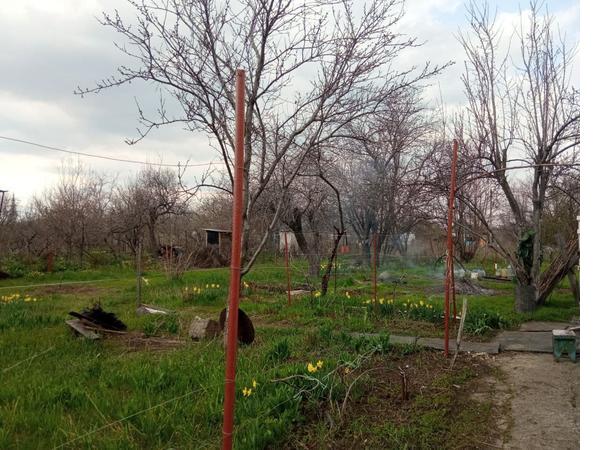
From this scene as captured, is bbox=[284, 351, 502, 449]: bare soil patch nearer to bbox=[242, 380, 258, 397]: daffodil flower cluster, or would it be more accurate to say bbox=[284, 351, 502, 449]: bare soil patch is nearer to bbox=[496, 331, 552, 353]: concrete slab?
bbox=[242, 380, 258, 397]: daffodil flower cluster

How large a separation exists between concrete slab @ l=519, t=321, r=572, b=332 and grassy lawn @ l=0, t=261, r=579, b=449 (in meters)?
0.21

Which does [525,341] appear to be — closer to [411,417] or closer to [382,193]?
[411,417]

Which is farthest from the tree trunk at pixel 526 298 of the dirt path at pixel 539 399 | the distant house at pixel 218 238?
the distant house at pixel 218 238

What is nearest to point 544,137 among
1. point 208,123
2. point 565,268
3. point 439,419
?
point 565,268

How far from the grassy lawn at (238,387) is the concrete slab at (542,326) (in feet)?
0.69

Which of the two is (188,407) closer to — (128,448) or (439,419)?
(128,448)

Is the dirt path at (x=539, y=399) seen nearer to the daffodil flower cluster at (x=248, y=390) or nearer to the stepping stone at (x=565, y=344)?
the stepping stone at (x=565, y=344)

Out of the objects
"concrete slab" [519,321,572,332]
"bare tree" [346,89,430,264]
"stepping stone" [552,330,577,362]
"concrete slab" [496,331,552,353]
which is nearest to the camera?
"stepping stone" [552,330,577,362]

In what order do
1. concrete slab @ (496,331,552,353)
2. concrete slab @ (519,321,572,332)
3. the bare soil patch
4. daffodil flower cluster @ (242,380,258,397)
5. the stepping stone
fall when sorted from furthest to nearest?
1. concrete slab @ (519,321,572,332)
2. concrete slab @ (496,331,552,353)
3. the stepping stone
4. daffodil flower cluster @ (242,380,258,397)
5. the bare soil patch

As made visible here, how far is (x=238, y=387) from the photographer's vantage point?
383cm

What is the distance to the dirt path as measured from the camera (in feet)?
10.4

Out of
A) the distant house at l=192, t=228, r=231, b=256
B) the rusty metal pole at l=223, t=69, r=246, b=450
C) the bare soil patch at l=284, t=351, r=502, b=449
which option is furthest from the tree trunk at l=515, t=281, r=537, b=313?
the distant house at l=192, t=228, r=231, b=256

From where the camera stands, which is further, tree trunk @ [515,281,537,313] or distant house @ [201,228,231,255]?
distant house @ [201,228,231,255]

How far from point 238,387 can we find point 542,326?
5.73 meters
